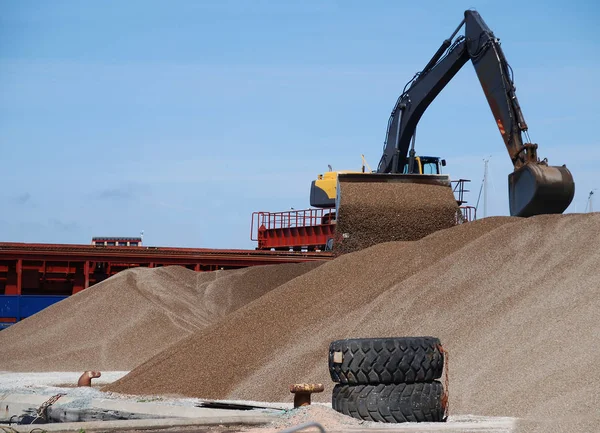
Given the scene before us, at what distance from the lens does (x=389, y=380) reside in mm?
7598

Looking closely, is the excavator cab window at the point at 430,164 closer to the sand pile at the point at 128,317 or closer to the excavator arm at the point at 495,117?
the excavator arm at the point at 495,117

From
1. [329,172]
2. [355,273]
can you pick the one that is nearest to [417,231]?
[355,273]

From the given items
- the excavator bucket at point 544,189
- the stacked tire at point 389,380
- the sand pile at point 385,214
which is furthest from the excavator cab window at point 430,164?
the stacked tire at point 389,380

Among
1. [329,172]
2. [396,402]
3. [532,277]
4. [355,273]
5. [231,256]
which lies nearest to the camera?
[396,402]

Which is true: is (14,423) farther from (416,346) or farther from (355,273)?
(355,273)

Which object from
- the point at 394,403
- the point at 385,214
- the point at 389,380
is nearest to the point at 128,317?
the point at 385,214

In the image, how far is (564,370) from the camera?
8758 mm

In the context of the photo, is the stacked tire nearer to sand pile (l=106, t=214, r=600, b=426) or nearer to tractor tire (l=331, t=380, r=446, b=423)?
tractor tire (l=331, t=380, r=446, b=423)

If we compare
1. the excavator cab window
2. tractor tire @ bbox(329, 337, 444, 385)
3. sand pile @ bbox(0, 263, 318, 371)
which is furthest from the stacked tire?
the excavator cab window

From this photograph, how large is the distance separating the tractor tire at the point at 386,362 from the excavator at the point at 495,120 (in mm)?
9073

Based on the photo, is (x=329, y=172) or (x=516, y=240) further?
(x=329, y=172)

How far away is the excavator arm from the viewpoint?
16.3 m

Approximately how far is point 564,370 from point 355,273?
650 cm

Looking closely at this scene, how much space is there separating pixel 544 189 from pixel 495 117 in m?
2.99
